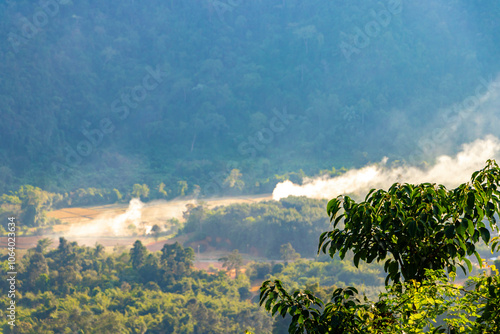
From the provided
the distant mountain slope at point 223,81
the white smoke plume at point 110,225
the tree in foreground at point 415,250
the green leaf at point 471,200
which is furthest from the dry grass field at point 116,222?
the green leaf at point 471,200

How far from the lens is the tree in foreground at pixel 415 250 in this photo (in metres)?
3.07

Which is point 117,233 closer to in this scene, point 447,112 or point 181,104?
point 181,104

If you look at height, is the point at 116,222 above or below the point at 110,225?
above

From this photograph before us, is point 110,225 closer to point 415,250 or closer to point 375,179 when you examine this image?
point 375,179

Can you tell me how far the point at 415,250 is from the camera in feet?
11.5

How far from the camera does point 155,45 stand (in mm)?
59812

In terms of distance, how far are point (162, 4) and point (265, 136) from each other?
80.3 ft

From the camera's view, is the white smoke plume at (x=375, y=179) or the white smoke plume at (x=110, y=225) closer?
the white smoke plume at (x=110, y=225)

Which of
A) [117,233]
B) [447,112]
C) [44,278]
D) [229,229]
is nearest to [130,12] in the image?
[447,112]

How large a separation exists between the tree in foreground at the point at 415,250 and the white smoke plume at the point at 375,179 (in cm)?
2326

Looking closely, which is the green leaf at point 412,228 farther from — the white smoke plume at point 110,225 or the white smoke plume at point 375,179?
the white smoke plume at point 375,179

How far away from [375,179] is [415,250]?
28.7 m

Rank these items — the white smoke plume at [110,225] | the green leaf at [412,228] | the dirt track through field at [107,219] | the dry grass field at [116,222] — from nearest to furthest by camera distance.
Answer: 1. the green leaf at [412,228]
2. the dry grass field at [116,222]
3. the dirt track through field at [107,219]
4. the white smoke plume at [110,225]

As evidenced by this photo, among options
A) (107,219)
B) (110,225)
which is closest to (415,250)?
(110,225)
